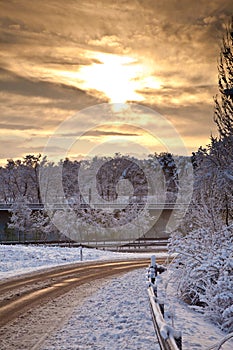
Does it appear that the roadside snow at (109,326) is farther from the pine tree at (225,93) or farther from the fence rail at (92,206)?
the fence rail at (92,206)

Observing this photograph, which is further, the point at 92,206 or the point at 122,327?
the point at 92,206

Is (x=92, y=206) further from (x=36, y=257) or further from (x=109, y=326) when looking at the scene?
(x=109, y=326)

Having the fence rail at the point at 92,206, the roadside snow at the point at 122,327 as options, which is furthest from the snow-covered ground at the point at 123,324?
the fence rail at the point at 92,206

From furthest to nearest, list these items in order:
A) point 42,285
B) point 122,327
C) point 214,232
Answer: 1. point 42,285
2. point 214,232
3. point 122,327

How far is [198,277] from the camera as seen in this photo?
1380cm

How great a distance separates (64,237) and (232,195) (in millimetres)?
46605

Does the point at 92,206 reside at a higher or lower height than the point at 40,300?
higher

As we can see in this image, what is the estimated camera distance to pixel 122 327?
1061cm

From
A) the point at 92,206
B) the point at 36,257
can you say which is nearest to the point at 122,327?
the point at 36,257

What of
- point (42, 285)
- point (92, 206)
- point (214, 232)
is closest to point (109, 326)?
point (214, 232)

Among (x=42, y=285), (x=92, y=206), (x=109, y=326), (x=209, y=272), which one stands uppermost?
(x=92, y=206)

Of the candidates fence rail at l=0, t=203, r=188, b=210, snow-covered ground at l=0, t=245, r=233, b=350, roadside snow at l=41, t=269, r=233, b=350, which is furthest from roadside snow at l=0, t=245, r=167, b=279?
fence rail at l=0, t=203, r=188, b=210

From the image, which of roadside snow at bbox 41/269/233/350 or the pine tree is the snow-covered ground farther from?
the pine tree

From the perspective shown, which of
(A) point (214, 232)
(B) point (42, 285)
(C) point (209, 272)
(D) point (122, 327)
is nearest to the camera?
(D) point (122, 327)
